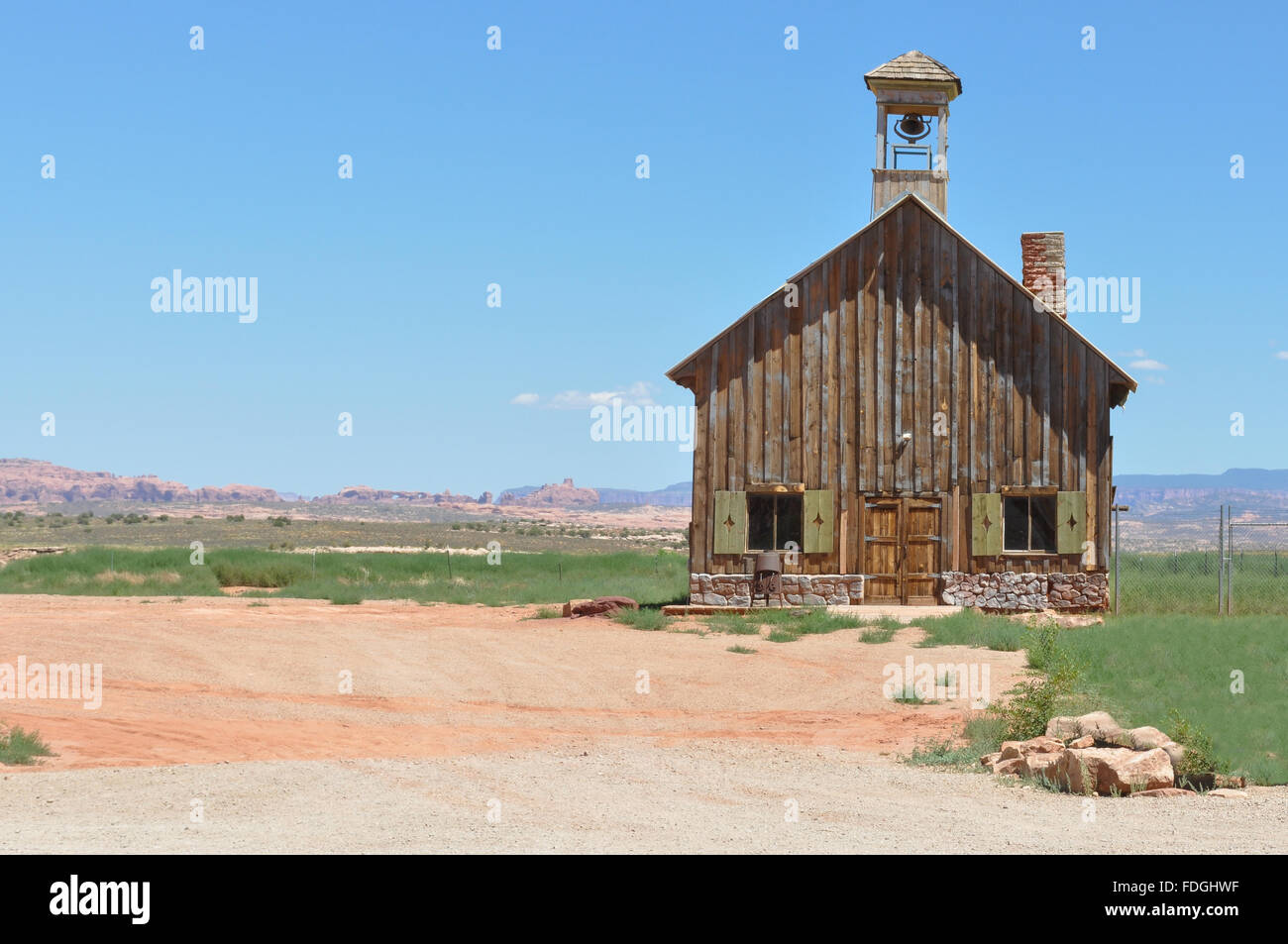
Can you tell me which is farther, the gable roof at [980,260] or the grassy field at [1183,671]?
the gable roof at [980,260]

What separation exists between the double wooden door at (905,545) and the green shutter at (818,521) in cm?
72

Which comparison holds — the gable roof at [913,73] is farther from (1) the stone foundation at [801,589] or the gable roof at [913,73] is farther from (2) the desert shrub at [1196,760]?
(2) the desert shrub at [1196,760]

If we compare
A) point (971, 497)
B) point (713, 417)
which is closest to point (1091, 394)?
point (971, 497)

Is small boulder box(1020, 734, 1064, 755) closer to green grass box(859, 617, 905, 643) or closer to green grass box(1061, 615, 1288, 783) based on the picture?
green grass box(1061, 615, 1288, 783)

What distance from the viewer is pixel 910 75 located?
89.8 feet

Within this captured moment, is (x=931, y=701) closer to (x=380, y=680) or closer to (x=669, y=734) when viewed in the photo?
(x=669, y=734)

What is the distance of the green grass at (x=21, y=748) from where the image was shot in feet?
41.0

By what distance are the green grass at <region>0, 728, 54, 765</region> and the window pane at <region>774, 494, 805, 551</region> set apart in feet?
52.2

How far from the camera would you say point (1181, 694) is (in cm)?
1485

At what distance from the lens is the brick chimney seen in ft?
91.1

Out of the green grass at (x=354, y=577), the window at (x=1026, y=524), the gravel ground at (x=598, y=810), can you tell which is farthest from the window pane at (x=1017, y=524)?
the gravel ground at (x=598, y=810)

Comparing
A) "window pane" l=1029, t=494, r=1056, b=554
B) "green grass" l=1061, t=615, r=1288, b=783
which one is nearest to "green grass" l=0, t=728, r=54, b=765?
"green grass" l=1061, t=615, r=1288, b=783

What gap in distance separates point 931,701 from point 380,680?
24.2 ft
